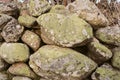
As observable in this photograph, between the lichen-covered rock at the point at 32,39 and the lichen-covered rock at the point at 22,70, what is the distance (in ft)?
0.79

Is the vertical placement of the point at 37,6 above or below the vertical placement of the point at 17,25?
above

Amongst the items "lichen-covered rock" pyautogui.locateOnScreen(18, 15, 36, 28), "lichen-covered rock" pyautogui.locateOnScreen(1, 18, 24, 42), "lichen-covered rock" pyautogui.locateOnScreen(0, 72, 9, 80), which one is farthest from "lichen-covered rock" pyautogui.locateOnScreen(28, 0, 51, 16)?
"lichen-covered rock" pyautogui.locateOnScreen(0, 72, 9, 80)

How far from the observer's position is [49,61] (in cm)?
271

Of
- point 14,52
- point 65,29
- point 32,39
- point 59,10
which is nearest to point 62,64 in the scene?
point 65,29

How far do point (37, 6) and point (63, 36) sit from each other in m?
0.59

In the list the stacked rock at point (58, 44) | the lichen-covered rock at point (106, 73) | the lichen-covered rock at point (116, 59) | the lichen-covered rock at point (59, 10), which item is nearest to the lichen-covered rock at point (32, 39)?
the stacked rock at point (58, 44)

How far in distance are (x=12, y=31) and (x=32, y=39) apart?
0.26 m

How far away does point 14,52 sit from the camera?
2941 millimetres

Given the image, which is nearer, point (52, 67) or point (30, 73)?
point (52, 67)

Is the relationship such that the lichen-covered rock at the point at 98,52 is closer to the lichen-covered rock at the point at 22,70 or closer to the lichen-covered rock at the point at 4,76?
the lichen-covered rock at the point at 22,70

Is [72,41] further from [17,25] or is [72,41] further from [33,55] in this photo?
[17,25]

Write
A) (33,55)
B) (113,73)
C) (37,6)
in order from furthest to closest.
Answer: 1. (37,6)
2. (33,55)
3. (113,73)

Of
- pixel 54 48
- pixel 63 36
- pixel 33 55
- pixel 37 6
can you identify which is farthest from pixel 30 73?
pixel 37 6

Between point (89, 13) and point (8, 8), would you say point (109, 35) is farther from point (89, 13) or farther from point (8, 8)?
point (8, 8)
